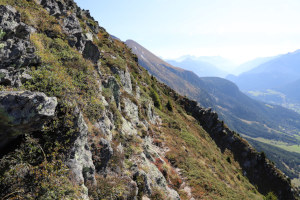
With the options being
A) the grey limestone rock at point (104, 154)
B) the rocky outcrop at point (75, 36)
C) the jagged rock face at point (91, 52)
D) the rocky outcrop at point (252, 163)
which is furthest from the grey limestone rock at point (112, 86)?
the rocky outcrop at point (252, 163)

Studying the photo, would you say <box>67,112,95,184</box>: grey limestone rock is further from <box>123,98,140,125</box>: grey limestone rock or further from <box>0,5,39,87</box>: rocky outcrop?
<box>123,98,140,125</box>: grey limestone rock

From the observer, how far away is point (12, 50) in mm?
11977

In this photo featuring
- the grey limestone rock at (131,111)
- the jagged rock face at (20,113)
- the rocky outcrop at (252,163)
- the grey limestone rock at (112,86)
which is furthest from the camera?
the rocky outcrop at (252,163)

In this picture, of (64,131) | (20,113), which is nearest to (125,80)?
(64,131)

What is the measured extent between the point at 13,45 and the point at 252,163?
7957 cm

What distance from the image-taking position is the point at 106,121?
17016mm

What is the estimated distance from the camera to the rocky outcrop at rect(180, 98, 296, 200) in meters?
62.9

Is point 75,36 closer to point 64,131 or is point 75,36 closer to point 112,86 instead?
point 112,86

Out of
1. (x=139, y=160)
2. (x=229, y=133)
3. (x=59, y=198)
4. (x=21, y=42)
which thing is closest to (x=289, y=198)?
(x=229, y=133)

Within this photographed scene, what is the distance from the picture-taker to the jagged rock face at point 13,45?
11694mm

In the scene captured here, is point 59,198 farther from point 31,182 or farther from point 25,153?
point 25,153

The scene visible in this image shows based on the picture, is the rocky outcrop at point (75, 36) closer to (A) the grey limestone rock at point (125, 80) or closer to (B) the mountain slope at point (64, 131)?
(B) the mountain slope at point (64, 131)

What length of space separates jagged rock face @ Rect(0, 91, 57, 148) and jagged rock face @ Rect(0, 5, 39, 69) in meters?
4.92

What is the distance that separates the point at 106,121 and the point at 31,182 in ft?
29.9
